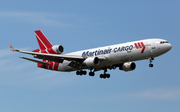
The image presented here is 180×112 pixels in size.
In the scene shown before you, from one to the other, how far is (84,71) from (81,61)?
2.46 meters

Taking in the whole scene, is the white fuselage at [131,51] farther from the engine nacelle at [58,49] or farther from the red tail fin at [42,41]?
the red tail fin at [42,41]

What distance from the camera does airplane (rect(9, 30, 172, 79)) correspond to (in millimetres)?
62812


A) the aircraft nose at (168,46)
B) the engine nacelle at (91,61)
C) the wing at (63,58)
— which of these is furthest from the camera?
the wing at (63,58)

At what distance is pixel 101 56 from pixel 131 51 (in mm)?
6111

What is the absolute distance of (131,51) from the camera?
209 feet

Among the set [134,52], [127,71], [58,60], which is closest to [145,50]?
[134,52]

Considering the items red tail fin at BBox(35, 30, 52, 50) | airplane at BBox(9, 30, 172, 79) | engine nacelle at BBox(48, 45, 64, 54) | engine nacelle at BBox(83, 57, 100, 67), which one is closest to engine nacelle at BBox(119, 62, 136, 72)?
airplane at BBox(9, 30, 172, 79)

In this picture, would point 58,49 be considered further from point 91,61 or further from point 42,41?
point 91,61

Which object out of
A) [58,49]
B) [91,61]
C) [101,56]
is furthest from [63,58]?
[101,56]

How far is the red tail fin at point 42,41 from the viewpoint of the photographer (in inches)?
3034

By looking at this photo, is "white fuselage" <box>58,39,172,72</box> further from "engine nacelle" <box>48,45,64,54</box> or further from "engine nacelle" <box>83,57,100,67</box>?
"engine nacelle" <box>48,45,64,54</box>

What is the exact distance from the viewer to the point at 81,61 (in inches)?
2699

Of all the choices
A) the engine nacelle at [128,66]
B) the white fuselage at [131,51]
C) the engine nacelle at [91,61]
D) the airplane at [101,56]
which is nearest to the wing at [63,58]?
the airplane at [101,56]

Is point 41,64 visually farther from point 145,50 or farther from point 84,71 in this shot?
point 145,50
